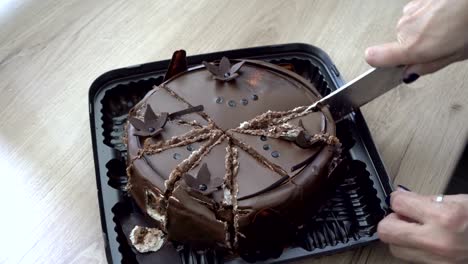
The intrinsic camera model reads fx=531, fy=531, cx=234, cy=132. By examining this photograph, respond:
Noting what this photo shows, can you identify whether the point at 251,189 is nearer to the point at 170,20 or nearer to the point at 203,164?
the point at 203,164

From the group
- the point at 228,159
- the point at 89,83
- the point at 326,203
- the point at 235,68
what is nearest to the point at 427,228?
the point at 326,203

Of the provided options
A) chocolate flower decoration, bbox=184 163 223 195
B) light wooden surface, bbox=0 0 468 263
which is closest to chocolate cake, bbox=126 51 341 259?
chocolate flower decoration, bbox=184 163 223 195

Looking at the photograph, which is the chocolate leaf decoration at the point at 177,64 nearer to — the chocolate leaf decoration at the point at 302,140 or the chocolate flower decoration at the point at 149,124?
the chocolate flower decoration at the point at 149,124

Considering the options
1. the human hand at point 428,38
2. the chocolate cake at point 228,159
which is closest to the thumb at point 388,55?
the human hand at point 428,38

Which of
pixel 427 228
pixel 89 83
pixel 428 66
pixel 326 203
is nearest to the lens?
pixel 427 228

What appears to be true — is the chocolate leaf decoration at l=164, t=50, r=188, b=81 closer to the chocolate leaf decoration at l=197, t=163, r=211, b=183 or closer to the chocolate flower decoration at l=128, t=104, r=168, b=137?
the chocolate flower decoration at l=128, t=104, r=168, b=137

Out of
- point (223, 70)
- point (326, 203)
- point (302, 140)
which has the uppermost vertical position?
point (223, 70)

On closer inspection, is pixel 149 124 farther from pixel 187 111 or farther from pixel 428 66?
pixel 428 66

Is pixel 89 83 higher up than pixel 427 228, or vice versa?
pixel 89 83
